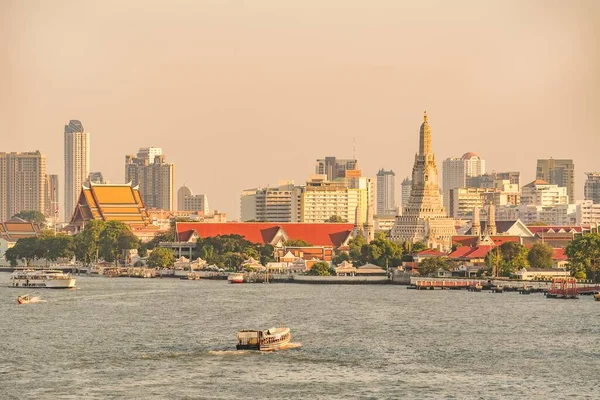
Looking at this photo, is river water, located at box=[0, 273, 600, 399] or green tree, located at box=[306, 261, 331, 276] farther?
green tree, located at box=[306, 261, 331, 276]

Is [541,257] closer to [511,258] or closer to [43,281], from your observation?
[511,258]

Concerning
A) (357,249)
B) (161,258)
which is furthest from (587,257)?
(161,258)

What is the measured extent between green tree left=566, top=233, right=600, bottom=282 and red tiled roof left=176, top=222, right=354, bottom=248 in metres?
62.3

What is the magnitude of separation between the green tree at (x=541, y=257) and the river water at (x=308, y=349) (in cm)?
2868

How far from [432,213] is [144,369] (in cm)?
11719

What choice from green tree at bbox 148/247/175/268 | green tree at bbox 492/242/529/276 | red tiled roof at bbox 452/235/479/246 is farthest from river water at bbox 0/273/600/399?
green tree at bbox 148/247/175/268

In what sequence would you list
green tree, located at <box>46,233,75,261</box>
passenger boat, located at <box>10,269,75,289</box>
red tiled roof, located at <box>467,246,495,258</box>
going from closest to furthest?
passenger boat, located at <box>10,269,75,289</box>
red tiled roof, located at <box>467,246,495,258</box>
green tree, located at <box>46,233,75,261</box>

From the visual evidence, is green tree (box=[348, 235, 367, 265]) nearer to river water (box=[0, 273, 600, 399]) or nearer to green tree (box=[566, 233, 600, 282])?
green tree (box=[566, 233, 600, 282])

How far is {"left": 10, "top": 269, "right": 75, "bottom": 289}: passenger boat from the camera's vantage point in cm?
A: 13000

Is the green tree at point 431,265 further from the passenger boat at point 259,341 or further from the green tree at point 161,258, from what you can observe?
the passenger boat at point 259,341

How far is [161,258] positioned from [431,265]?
135 feet

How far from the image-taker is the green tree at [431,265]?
142875mm

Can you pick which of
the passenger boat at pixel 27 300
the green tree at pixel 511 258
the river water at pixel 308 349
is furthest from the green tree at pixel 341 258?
the passenger boat at pixel 27 300

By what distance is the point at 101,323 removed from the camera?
86.6 metres
